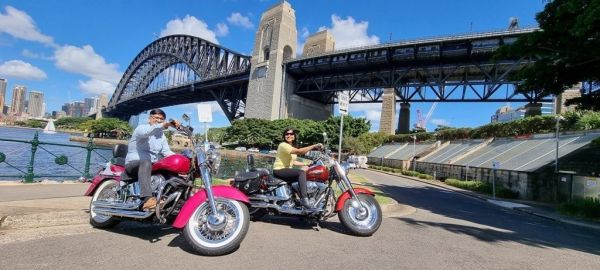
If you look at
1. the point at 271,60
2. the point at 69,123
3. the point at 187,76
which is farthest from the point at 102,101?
the point at 271,60

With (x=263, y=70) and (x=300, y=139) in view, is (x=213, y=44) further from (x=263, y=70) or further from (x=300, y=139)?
(x=300, y=139)

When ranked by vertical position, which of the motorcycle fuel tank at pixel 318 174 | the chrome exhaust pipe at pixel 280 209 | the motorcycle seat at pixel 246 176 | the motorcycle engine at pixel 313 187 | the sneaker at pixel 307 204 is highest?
the motorcycle fuel tank at pixel 318 174

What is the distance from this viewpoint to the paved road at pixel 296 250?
4551mm

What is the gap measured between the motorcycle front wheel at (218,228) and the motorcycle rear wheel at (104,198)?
1.63 m

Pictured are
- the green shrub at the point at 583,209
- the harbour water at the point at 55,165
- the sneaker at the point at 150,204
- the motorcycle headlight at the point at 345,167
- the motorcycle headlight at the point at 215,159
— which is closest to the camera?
the sneaker at the point at 150,204

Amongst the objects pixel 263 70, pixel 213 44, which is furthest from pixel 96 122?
pixel 263 70

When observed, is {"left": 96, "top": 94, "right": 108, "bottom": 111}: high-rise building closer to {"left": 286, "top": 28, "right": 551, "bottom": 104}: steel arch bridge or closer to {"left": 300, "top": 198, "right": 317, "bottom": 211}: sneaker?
{"left": 286, "top": 28, "right": 551, "bottom": 104}: steel arch bridge

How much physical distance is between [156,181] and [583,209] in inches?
510

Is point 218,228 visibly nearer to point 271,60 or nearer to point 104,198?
point 104,198

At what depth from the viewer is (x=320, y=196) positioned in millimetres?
6699

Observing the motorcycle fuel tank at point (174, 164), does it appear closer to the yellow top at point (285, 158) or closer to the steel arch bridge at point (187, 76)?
the yellow top at point (285, 158)

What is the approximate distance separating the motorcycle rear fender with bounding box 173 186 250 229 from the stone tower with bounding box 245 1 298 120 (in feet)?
254

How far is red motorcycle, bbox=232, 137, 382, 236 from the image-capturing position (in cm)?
662

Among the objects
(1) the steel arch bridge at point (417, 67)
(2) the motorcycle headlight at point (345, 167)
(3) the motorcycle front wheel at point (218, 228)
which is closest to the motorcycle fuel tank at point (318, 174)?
(2) the motorcycle headlight at point (345, 167)
